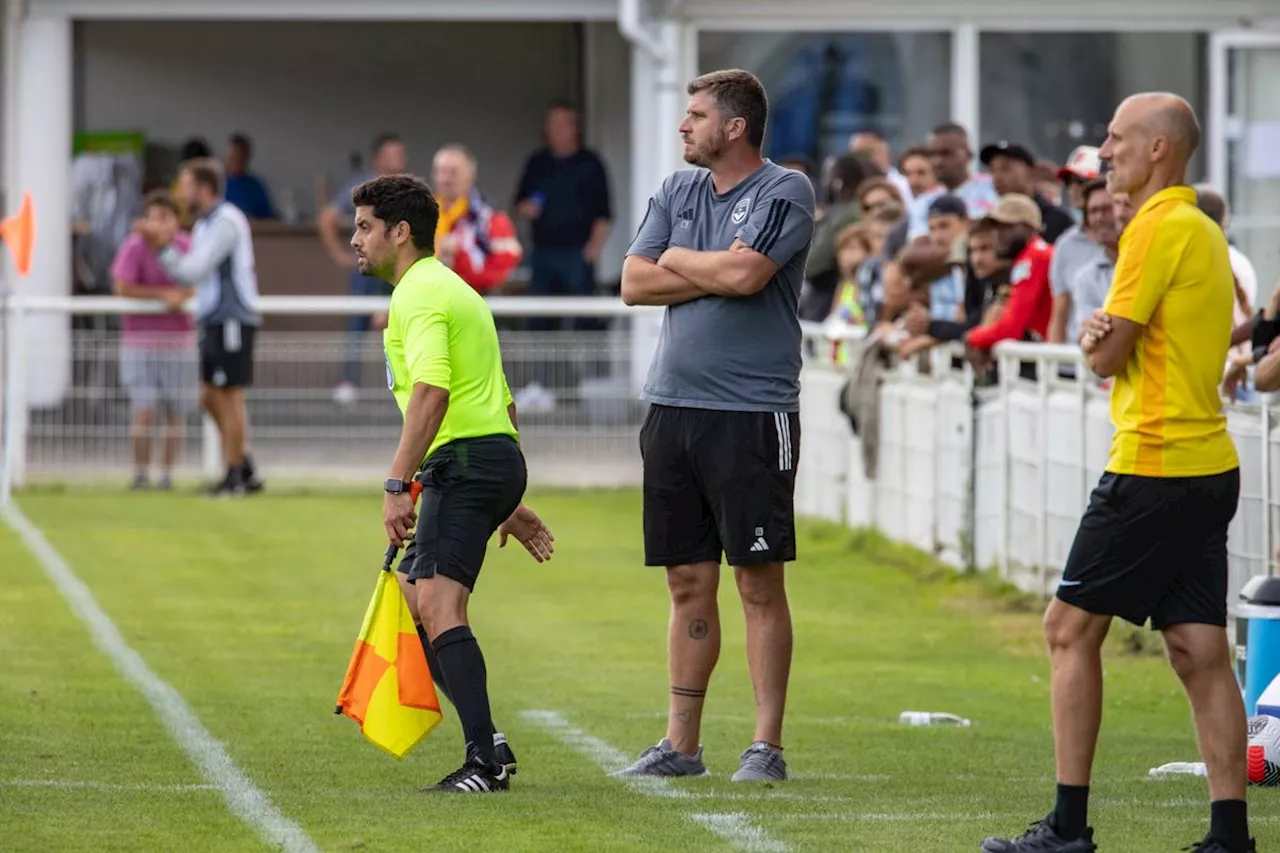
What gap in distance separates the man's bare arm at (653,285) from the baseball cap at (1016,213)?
5620 mm

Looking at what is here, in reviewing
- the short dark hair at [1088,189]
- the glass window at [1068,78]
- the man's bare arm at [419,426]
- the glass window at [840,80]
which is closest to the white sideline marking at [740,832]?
the man's bare arm at [419,426]

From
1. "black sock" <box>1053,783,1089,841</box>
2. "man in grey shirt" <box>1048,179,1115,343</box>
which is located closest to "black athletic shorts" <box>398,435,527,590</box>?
"black sock" <box>1053,783,1089,841</box>

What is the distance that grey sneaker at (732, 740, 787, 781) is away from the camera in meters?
7.96

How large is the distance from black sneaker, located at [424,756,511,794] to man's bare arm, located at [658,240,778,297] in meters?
1.58

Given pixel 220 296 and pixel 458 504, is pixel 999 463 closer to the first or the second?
pixel 458 504

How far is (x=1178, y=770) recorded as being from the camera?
27.5 ft

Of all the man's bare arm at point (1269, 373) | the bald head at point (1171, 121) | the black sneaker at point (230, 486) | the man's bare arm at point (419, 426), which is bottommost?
the black sneaker at point (230, 486)

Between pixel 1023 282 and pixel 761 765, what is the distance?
5.82 metres

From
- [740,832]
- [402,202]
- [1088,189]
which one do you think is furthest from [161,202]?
[740,832]

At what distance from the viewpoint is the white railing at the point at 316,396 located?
1894 cm

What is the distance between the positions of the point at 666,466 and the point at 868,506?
806cm

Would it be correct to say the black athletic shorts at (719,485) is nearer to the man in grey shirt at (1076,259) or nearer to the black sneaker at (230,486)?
the man in grey shirt at (1076,259)

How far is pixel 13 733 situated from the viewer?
8.86m

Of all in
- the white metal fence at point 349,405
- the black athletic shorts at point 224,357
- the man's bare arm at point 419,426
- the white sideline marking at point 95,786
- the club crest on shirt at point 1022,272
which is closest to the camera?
the man's bare arm at point 419,426
